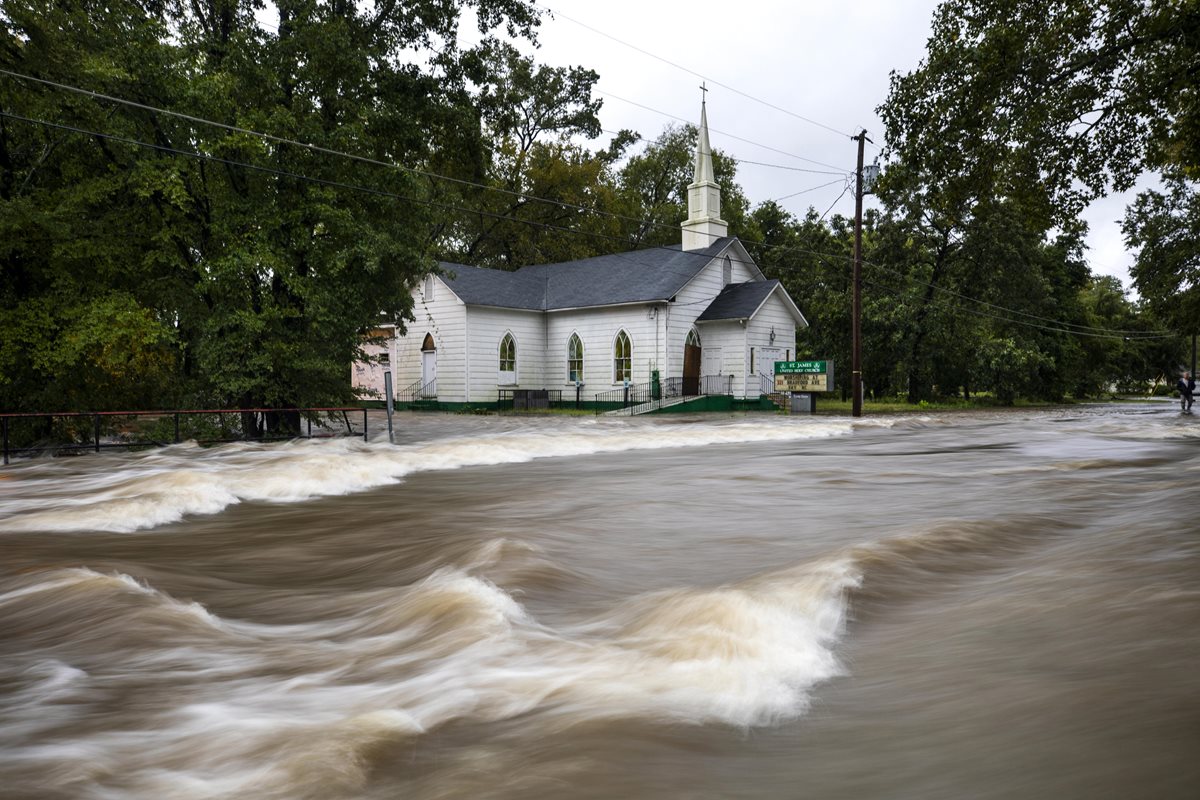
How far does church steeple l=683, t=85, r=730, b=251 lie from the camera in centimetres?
3797

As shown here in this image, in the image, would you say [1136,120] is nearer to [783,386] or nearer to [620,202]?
[783,386]

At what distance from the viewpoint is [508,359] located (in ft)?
122

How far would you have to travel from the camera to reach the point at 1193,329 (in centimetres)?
3969

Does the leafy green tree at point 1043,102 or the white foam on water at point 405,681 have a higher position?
the leafy green tree at point 1043,102

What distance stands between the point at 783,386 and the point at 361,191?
2002cm

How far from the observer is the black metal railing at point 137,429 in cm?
1506

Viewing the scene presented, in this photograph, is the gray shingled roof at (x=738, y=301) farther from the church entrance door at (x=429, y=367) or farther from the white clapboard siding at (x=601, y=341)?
the church entrance door at (x=429, y=367)

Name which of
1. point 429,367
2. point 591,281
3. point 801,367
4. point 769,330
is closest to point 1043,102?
point 801,367

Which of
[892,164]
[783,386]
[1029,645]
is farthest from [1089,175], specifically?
[1029,645]

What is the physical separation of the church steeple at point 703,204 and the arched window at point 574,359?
7.15 meters

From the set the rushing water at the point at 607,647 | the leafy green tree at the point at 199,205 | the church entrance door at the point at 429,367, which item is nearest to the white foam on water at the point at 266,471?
the rushing water at the point at 607,647

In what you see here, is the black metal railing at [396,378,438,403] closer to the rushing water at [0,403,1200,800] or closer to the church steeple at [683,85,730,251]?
the church steeple at [683,85,730,251]

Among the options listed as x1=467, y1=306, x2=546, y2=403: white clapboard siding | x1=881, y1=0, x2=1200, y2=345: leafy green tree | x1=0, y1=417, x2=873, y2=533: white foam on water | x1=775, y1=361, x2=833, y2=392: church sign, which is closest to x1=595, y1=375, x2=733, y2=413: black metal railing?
x1=775, y1=361, x2=833, y2=392: church sign

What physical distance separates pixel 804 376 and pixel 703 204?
11.0 metres
